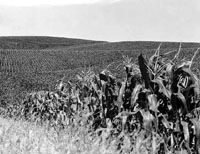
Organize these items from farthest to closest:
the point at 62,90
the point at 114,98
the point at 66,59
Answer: the point at 66,59, the point at 62,90, the point at 114,98

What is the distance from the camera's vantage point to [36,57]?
171 ft

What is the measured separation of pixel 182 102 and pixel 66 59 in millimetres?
47306

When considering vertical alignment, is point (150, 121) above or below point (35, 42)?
below

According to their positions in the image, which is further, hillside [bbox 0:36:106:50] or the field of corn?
hillside [bbox 0:36:106:50]

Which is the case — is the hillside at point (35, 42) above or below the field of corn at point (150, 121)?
above

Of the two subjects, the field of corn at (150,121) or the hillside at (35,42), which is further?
the hillside at (35,42)

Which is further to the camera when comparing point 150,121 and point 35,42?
point 35,42

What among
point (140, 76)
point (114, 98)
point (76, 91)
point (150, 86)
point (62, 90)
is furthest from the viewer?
point (62, 90)

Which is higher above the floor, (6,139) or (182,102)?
(182,102)

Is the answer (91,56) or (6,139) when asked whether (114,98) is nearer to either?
(6,139)

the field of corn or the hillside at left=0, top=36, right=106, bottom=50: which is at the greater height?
the hillside at left=0, top=36, right=106, bottom=50

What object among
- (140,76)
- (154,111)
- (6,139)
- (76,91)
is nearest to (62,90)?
(76,91)

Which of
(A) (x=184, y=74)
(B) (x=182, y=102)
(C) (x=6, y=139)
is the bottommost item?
(C) (x=6, y=139)

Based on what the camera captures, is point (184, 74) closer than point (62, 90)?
Yes
